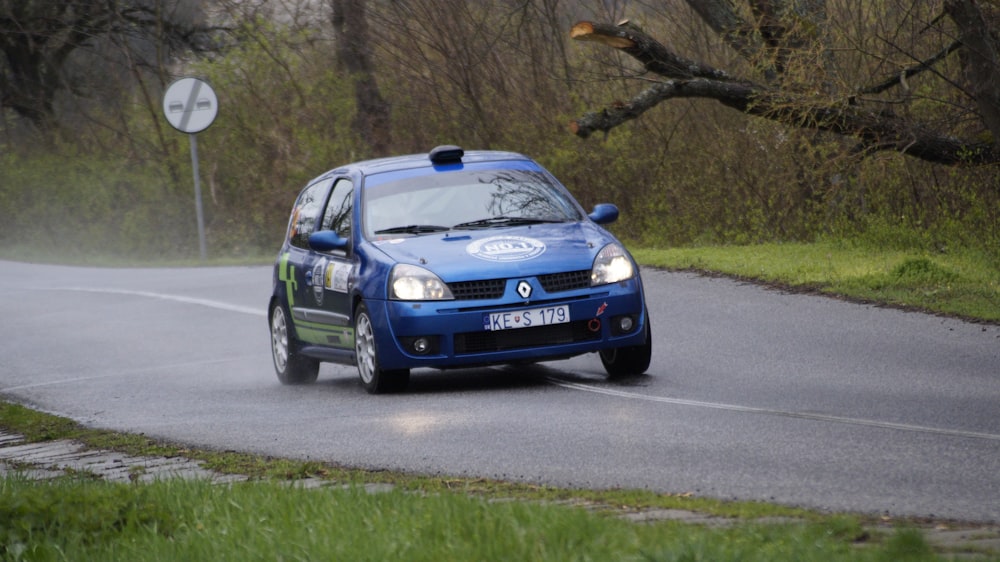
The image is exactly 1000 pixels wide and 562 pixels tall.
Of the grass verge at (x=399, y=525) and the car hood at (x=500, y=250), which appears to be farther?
the car hood at (x=500, y=250)

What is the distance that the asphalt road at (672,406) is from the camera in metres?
7.80

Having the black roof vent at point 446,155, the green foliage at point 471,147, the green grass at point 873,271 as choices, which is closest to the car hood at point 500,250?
the black roof vent at point 446,155

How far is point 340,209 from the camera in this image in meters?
13.3

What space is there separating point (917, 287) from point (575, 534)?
11.1 metres

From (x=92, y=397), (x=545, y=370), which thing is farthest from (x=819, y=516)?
(x=92, y=397)

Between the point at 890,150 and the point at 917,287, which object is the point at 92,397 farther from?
the point at 890,150

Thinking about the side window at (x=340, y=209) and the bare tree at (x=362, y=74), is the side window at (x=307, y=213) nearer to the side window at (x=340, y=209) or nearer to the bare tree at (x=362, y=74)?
the side window at (x=340, y=209)

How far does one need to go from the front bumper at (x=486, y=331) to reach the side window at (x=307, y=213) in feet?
8.25

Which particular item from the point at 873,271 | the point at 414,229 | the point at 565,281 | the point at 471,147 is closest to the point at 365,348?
the point at 414,229

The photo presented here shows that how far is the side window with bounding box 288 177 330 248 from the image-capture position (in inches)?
547

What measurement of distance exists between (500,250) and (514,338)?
0.67m

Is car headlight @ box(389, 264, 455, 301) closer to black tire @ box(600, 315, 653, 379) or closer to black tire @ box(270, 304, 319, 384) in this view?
black tire @ box(600, 315, 653, 379)

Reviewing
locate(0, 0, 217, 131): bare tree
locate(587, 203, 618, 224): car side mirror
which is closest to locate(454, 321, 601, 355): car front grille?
locate(587, 203, 618, 224): car side mirror

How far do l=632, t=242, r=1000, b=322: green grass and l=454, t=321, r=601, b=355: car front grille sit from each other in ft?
14.2
